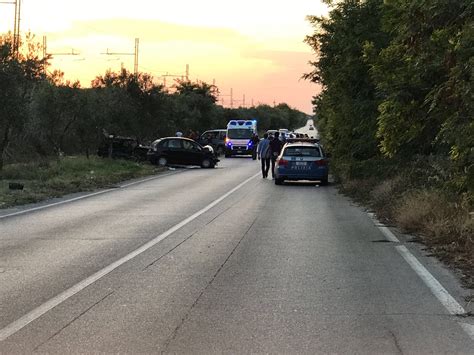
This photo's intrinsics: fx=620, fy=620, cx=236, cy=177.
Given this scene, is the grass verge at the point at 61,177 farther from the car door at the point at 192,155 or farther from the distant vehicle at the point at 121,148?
the distant vehicle at the point at 121,148

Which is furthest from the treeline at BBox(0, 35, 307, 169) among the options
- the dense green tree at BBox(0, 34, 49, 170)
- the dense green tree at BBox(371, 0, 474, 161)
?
the dense green tree at BBox(371, 0, 474, 161)

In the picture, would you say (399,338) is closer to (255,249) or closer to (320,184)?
(255,249)

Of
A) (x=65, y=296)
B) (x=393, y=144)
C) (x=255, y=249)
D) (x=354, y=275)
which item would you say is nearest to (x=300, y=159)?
(x=393, y=144)

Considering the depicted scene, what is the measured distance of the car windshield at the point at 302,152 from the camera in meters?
22.6

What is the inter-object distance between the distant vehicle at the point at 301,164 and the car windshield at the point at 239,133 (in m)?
22.9

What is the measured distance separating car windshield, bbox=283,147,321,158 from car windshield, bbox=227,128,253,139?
22992 mm

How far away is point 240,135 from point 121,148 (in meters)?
13.4

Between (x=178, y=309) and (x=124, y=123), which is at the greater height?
(x=124, y=123)

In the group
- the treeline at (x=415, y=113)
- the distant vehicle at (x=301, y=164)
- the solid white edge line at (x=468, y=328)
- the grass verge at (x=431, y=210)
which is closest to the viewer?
the solid white edge line at (x=468, y=328)

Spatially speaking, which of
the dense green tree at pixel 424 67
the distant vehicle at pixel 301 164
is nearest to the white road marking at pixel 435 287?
the dense green tree at pixel 424 67

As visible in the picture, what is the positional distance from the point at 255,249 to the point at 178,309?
3.60m

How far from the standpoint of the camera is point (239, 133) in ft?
151

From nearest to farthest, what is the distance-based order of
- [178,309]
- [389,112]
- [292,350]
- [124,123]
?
[292,350], [178,309], [389,112], [124,123]

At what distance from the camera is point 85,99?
32.3m
